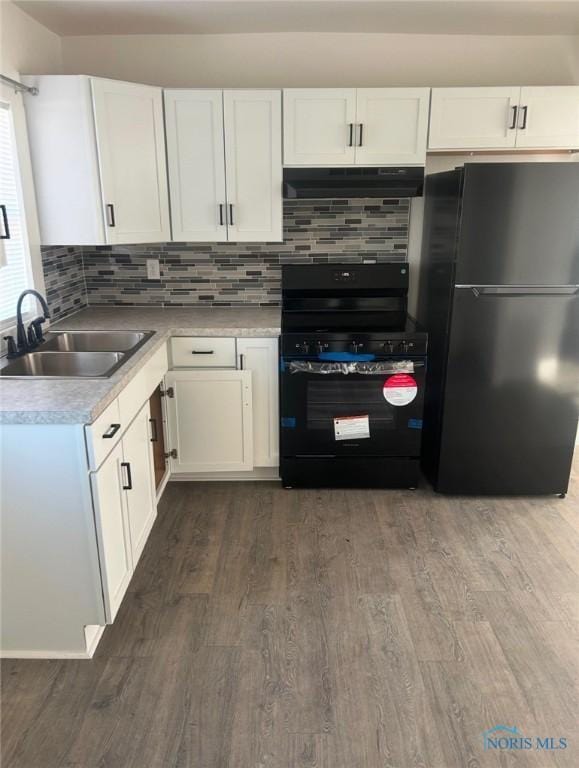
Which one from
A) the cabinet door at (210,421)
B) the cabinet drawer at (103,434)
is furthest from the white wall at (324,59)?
the cabinet drawer at (103,434)

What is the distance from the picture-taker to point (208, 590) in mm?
2334

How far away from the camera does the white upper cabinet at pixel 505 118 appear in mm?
2887

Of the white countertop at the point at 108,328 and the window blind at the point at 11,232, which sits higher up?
the window blind at the point at 11,232

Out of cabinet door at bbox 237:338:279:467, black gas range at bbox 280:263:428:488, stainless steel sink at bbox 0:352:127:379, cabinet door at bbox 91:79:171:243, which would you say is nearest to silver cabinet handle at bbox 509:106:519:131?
black gas range at bbox 280:263:428:488

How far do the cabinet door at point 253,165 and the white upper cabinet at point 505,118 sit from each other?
0.83 metres

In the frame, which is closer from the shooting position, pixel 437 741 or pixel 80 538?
pixel 437 741

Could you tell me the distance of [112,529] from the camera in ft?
6.48

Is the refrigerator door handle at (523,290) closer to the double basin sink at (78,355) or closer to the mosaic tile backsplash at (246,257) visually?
the mosaic tile backsplash at (246,257)

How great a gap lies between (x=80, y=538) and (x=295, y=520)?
1242 millimetres

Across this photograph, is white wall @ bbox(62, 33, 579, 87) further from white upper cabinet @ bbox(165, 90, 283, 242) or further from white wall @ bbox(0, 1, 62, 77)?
white upper cabinet @ bbox(165, 90, 283, 242)

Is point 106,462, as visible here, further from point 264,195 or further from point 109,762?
point 264,195

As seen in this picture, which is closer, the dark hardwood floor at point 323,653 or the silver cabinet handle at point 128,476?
the dark hardwood floor at point 323,653

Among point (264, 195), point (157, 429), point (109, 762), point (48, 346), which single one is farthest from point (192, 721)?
point (264, 195)

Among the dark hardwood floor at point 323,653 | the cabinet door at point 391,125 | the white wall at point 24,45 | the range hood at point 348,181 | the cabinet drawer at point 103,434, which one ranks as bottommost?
the dark hardwood floor at point 323,653
